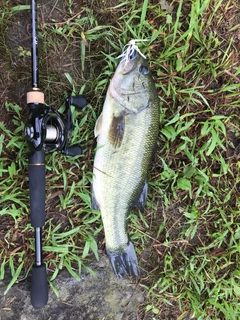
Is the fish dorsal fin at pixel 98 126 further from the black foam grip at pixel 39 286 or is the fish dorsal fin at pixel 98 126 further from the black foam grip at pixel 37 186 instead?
the black foam grip at pixel 39 286

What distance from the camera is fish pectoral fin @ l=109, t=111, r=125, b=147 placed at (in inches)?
98.0

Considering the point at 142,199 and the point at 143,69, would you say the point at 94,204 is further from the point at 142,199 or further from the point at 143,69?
the point at 143,69

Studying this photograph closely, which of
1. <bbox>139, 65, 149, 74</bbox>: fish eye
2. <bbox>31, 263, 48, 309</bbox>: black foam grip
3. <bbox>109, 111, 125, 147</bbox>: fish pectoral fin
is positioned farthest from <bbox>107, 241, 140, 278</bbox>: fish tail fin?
<bbox>139, 65, 149, 74</bbox>: fish eye

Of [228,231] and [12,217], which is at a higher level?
[12,217]

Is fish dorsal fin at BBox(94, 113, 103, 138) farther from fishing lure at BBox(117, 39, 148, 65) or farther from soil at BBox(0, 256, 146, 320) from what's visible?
soil at BBox(0, 256, 146, 320)

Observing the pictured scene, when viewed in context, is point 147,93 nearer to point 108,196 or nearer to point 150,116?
point 150,116

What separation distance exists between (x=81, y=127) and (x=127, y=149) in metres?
0.43

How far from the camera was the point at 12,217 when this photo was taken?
→ 2621mm

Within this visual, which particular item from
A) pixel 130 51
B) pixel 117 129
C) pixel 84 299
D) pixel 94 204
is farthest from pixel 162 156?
pixel 84 299

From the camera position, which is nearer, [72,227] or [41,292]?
[41,292]

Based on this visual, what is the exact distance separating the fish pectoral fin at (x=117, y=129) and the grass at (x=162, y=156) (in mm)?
258

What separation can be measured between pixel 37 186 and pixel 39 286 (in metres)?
0.75

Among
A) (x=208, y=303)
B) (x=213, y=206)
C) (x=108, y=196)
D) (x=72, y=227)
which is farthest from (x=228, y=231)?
(x=72, y=227)

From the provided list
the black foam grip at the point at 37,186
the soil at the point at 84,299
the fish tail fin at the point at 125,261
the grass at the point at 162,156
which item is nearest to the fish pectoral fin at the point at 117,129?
the grass at the point at 162,156
